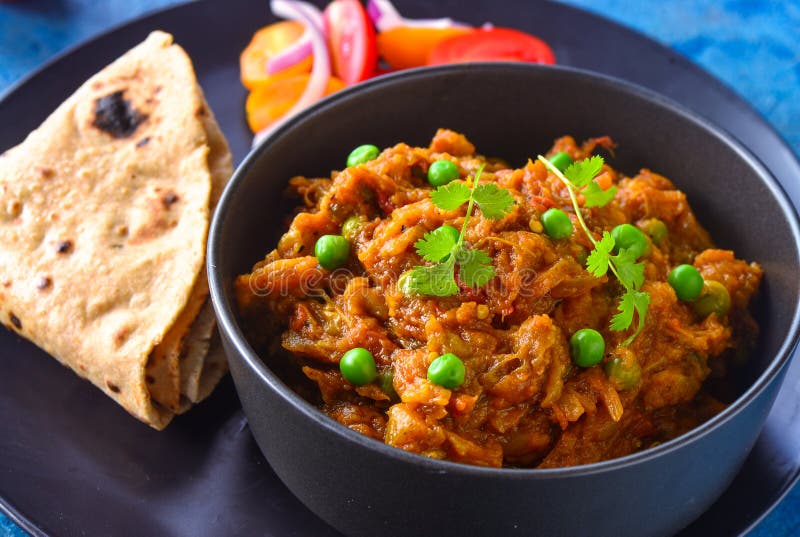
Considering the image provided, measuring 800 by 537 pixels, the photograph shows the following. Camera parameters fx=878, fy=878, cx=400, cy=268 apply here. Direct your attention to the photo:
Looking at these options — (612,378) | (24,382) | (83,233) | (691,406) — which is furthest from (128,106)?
(691,406)

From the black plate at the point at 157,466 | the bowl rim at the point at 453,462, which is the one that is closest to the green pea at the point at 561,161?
the bowl rim at the point at 453,462

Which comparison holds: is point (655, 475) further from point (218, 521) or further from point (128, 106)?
point (128, 106)

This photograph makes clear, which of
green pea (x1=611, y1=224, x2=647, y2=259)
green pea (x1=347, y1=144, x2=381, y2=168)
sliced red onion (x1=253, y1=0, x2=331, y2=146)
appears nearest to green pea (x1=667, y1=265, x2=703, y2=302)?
green pea (x1=611, y1=224, x2=647, y2=259)

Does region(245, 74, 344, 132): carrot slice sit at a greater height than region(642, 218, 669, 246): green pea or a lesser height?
lesser

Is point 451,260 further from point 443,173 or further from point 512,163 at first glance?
point 512,163

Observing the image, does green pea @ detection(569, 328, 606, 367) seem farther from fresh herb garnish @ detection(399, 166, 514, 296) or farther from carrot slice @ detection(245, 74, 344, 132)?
carrot slice @ detection(245, 74, 344, 132)

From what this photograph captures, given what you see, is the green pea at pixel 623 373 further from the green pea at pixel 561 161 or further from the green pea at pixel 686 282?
the green pea at pixel 561 161

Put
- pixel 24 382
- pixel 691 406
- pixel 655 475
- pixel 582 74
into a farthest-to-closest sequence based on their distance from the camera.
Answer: pixel 582 74
pixel 24 382
pixel 691 406
pixel 655 475
